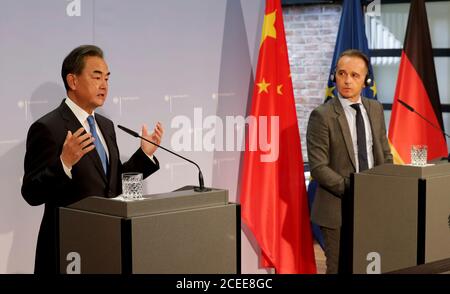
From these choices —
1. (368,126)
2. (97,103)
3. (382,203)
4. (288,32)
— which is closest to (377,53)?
(288,32)

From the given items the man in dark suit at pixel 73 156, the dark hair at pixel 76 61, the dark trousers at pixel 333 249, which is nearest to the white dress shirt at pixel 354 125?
the dark trousers at pixel 333 249

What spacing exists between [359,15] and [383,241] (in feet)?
7.86

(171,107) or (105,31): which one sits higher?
(105,31)

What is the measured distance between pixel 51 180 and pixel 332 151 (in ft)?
5.75

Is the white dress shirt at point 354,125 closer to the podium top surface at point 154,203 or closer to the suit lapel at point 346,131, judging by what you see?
the suit lapel at point 346,131

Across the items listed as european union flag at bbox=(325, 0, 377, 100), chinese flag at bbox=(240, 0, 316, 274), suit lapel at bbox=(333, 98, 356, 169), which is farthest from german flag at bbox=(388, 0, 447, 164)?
suit lapel at bbox=(333, 98, 356, 169)

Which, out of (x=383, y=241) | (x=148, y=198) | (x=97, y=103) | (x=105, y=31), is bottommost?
(x=383, y=241)

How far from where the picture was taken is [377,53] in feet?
24.3

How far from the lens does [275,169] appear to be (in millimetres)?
4957

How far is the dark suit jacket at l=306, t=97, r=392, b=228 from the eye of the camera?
4145mm

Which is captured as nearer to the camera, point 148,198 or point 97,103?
point 148,198

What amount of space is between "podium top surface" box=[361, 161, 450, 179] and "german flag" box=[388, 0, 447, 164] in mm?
1859
